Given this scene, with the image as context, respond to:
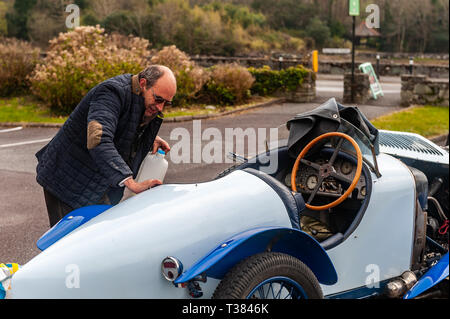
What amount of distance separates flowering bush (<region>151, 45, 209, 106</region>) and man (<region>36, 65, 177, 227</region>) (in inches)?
404

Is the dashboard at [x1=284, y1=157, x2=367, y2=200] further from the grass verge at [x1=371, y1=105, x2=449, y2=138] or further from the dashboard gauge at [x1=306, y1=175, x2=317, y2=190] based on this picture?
the grass verge at [x1=371, y1=105, x2=449, y2=138]

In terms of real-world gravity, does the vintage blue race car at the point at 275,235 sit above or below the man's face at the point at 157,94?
below

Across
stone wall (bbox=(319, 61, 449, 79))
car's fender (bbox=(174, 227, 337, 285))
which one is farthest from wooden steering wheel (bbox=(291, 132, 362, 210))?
stone wall (bbox=(319, 61, 449, 79))

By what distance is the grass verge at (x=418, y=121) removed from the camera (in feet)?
36.7

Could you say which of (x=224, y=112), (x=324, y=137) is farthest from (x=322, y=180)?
(x=224, y=112)

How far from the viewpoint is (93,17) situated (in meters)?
32.5

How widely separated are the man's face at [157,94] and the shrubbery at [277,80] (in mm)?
12631

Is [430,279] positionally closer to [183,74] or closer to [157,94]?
[157,94]

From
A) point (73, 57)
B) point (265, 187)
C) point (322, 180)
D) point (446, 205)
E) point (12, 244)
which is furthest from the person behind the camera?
point (73, 57)

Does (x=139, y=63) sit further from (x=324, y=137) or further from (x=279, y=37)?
(x=279, y=37)

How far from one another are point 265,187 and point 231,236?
0.42 m

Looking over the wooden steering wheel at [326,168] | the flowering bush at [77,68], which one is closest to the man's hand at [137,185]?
the wooden steering wheel at [326,168]

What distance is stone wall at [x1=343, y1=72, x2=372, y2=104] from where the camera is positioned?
15969mm

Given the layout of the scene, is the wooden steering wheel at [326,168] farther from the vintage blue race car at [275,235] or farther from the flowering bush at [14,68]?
the flowering bush at [14,68]
